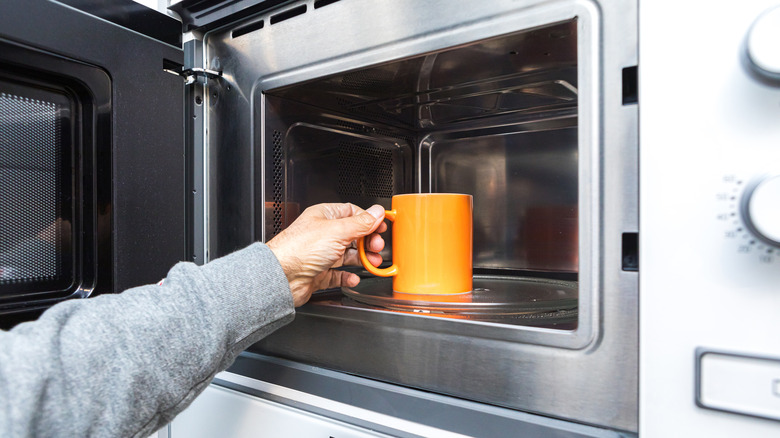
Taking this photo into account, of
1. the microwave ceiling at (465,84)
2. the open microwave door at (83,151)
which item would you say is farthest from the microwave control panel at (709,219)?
the open microwave door at (83,151)

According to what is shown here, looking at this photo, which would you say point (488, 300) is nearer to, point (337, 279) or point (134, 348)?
point (337, 279)

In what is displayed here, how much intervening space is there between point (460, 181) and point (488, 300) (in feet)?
1.53

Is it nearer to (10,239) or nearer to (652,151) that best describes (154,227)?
(10,239)

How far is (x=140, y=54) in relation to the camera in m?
0.63

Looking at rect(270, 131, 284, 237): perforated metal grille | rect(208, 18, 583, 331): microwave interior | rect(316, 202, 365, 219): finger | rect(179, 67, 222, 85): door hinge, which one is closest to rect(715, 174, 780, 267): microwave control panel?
rect(208, 18, 583, 331): microwave interior

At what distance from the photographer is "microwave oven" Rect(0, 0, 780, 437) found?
0.32 meters

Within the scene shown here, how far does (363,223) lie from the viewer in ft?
1.91

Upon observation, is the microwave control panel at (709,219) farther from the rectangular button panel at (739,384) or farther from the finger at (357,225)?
the finger at (357,225)

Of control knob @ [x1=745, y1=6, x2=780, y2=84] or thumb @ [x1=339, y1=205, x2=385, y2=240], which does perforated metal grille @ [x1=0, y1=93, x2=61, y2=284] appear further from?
control knob @ [x1=745, y1=6, x2=780, y2=84]

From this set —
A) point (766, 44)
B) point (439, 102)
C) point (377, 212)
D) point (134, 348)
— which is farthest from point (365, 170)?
point (766, 44)

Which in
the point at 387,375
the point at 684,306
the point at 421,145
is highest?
the point at 421,145

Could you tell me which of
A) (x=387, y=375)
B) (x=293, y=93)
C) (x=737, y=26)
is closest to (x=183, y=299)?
(x=387, y=375)

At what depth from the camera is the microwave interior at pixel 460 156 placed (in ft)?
1.81

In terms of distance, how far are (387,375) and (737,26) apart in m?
0.44
